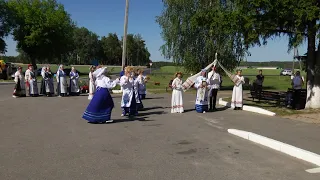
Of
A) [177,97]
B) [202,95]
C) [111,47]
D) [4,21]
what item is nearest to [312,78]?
[202,95]

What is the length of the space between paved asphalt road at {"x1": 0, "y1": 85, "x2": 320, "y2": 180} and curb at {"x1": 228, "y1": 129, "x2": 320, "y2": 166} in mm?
220

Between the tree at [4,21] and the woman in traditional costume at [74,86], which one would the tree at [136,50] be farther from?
the woman in traditional costume at [74,86]

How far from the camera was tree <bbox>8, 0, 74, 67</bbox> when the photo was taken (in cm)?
5750

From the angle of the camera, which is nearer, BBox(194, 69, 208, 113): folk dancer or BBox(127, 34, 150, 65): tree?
BBox(194, 69, 208, 113): folk dancer

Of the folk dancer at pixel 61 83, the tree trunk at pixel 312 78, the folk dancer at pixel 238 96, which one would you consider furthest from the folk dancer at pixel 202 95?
the folk dancer at pixel 61 83

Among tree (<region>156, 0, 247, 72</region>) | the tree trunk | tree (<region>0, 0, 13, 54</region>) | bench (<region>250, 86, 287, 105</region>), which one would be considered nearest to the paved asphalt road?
the tree trunk

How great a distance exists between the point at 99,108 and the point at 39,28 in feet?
166

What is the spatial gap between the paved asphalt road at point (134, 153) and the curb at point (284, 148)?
0.72 feet

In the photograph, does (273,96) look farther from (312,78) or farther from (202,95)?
(202,95)

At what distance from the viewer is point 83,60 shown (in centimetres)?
12306

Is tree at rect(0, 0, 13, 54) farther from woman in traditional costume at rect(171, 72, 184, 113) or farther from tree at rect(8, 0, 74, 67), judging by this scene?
woman in traditional costume at rect(171, 72, 184, 113)

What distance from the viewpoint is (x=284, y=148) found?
25.8 feet

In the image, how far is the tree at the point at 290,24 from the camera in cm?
1273

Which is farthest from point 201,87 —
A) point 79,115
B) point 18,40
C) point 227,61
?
point 18,40
